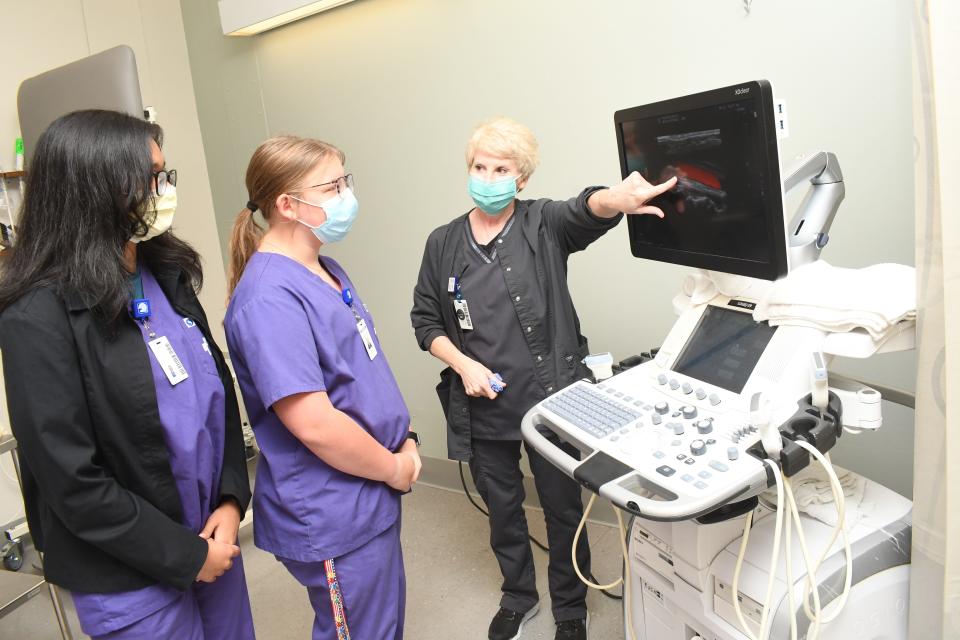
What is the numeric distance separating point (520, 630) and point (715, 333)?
1.20 metres

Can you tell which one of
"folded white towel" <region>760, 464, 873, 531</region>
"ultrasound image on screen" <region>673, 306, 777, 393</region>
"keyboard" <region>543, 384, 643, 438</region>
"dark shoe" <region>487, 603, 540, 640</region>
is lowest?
"dark shoe" <region>487, 603, 540, 640</region>

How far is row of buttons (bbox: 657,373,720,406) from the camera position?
126 centimetres

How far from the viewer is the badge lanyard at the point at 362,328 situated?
1.44m

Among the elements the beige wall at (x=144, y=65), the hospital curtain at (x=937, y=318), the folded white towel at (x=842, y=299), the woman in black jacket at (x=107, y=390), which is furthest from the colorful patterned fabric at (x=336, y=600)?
the beige wall at (x=144, y=65)

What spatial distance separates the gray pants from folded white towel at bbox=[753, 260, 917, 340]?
2.77 ft

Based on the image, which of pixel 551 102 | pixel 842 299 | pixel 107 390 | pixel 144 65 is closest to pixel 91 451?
pixel 107 390

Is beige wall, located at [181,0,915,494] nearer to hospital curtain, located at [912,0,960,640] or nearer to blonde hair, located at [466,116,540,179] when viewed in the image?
blonde hair, located at [466,116,540,179]

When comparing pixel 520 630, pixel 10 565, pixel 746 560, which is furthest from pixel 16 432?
pixel 10 565

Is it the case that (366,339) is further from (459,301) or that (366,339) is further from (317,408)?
(459,301)

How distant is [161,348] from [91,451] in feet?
0.69

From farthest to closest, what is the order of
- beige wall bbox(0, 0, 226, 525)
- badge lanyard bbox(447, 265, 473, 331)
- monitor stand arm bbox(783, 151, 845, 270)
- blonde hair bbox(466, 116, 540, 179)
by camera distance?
beige wall bbox(0, 0, 226, 525) → badge lanyard bbox(447, 265, 473, 331) → blonde hair bbox(466, 116, 540, 179) → monitor stand arm bbox(783, 151, 845, 270)

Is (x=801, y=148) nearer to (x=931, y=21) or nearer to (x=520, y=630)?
(x=931, y=21)

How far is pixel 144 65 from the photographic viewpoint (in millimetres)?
3361

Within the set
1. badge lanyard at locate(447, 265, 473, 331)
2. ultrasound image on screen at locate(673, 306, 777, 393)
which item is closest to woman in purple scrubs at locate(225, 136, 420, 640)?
badge lanyard at locate(447, 265, 473, 331)
